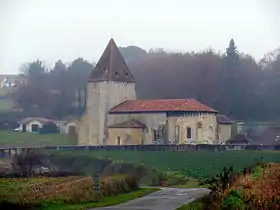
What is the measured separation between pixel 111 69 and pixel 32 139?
10283 millimetres

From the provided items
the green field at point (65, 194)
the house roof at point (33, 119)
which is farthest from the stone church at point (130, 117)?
the green field at point (65, 194)

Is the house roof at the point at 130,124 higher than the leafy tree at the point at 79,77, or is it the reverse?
the leafy tree at the point at 79,77

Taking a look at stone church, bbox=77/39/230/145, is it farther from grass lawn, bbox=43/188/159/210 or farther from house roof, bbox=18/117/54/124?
grass lawn, bbox=43/188/159/210

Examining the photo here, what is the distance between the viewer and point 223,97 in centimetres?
7712

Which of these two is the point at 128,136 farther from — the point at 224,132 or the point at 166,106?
the point at 224,132

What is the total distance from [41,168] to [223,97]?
39160 mm

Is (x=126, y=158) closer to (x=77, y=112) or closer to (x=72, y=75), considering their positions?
(x=77, y=112)

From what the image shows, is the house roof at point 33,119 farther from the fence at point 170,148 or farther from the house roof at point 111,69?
the fence at point 170,148

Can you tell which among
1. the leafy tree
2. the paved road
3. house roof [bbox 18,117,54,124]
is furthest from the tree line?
the paved road

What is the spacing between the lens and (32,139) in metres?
69.8

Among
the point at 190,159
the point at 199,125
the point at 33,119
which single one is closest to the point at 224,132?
the point at 199,125

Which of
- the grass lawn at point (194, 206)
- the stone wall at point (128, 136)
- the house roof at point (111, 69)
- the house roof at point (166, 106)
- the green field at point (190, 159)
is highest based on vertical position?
the house roof at point (111, 69)

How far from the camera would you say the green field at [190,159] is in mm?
44750

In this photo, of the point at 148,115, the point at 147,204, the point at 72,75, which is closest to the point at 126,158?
the point at 148,115
